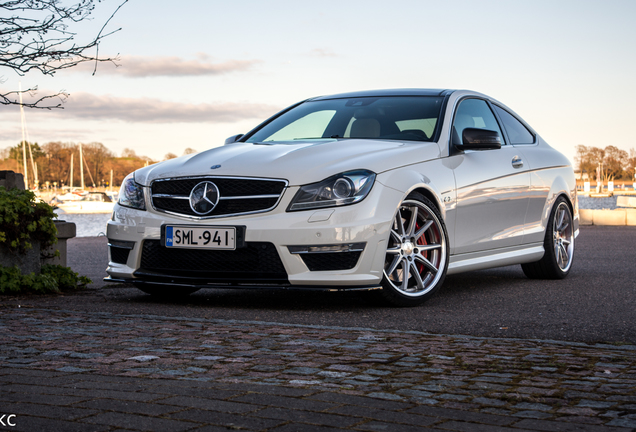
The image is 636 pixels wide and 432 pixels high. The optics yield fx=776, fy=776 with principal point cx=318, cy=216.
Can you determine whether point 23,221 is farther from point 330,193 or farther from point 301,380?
point 301,380

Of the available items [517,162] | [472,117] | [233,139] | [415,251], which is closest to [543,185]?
[517,162]

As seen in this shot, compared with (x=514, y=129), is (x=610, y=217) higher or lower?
lower

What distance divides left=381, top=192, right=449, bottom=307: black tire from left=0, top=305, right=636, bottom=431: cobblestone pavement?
43.2 inches

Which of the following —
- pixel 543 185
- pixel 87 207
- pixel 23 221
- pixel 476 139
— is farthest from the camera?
pixel 87 207

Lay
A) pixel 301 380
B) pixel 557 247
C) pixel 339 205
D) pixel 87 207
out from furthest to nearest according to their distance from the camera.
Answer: pixel 87 207 < pixel 557 247 < pixel 339 205 < pixel 301 380

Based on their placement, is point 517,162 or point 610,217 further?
point 610,217

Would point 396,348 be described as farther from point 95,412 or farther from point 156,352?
point 95,412

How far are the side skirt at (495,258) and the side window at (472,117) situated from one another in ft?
3.20

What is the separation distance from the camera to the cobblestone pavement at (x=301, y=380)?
2586 mm

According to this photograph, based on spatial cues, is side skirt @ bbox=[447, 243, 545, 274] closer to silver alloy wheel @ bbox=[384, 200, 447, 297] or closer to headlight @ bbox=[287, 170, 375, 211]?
silver alloy wheel @ bbox=[384, 200, 447, 297]

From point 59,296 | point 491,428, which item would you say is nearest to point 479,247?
point 59,296

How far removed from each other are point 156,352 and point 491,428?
5.98 ft

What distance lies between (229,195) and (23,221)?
2077 millimetres

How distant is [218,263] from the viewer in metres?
5.37
